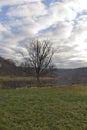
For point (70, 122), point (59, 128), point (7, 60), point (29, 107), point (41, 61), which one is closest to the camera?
point (59, 128)

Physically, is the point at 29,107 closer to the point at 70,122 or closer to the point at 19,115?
the point at 19,115

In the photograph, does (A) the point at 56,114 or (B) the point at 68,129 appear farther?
(A) the point at 56,114

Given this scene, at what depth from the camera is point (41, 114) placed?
41.3 feet

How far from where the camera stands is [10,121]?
36.8 feet

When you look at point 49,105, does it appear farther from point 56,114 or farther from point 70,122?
point 70,122

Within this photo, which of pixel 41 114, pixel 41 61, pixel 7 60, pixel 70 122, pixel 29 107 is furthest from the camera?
pixel 7 60

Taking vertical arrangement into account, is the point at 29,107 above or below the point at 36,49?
below

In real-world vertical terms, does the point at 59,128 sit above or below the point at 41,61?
below

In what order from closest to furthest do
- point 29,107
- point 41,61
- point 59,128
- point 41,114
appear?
1. point 59,128
2. point 41,114
3. point 29,107
4. point 41,61

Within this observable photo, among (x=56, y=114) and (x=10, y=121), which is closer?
(x=10, y=121)

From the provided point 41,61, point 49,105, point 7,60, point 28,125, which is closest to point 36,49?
point 41,61

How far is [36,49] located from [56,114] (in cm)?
5019

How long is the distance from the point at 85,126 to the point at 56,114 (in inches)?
68.4

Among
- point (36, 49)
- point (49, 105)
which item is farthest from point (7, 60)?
Result: point (49, 105)
